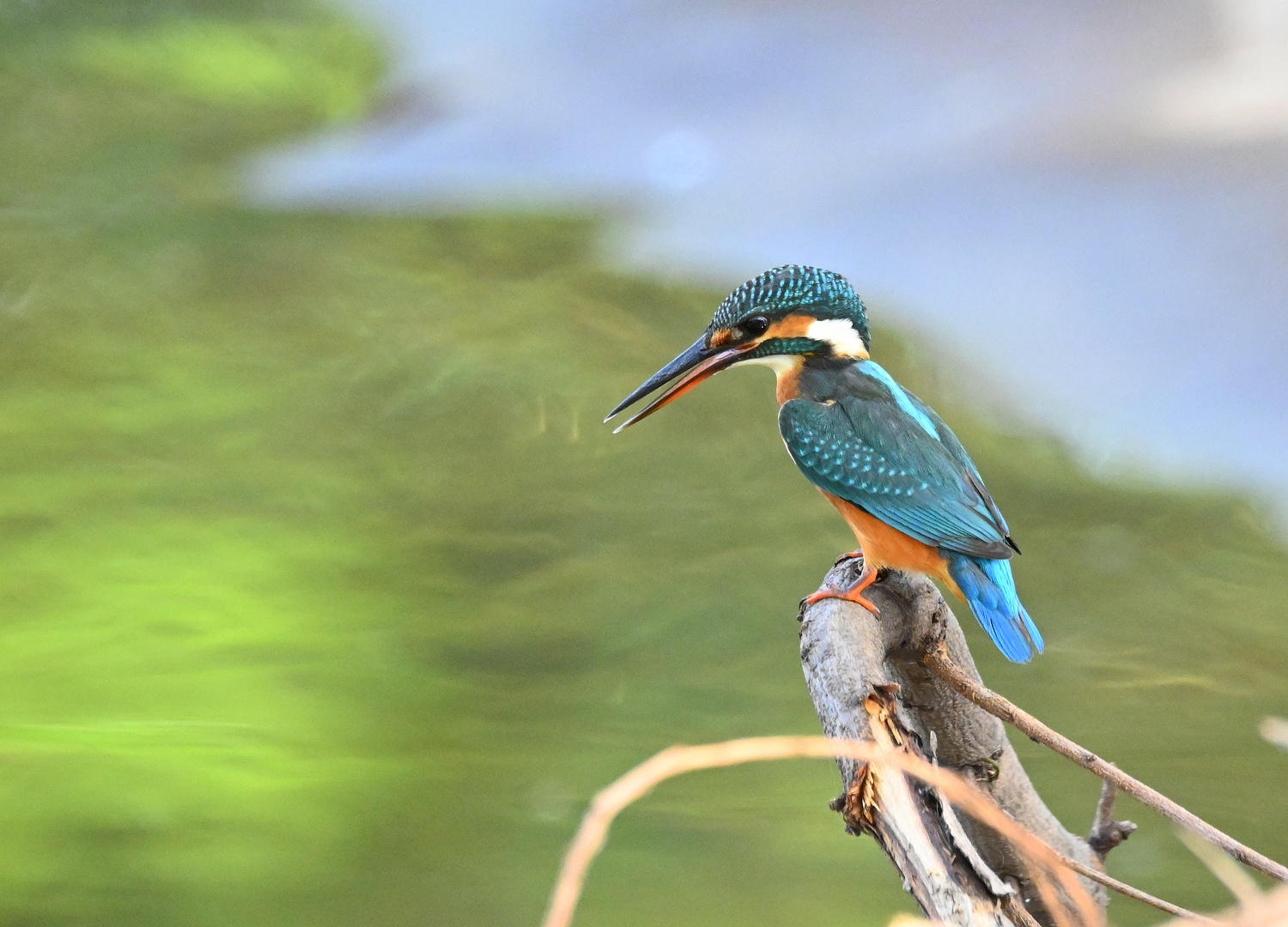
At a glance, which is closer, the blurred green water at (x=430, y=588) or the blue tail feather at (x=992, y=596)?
the blue tail feather at (x=992, y=596)

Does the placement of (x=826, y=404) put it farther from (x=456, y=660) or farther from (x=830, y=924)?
(x=456, y=660)

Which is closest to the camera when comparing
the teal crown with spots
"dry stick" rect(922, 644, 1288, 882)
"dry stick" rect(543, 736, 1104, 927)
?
"dry stick" rect(543, 736, 1104, 927)

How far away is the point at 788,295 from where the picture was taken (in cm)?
143

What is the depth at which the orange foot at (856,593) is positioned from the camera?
130cm

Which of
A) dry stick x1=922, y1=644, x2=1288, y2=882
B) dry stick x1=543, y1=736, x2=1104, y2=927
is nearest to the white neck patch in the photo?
dry stick x1=922, y1=644, x2=1288, y2=882

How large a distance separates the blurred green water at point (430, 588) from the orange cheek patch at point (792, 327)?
1.20 metres

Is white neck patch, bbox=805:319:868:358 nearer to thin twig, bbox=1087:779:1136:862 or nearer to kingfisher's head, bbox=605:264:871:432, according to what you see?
kingfisher's head, bbox=605:264:871:432

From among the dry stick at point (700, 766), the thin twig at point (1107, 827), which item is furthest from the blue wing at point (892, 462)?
the dry stick at point (700, 766)

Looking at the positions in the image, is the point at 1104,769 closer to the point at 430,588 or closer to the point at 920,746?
the point at 920,746

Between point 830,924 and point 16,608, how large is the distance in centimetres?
182

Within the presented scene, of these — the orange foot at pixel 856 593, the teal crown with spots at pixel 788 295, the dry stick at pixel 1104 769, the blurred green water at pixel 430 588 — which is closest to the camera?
the dry stick at pixel 1104 769

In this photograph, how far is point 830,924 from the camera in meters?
2.25

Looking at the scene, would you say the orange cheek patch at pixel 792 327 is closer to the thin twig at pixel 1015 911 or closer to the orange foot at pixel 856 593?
the orange foot at pixel 856 593

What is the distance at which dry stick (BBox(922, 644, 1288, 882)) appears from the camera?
0.88 metres
